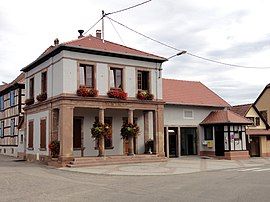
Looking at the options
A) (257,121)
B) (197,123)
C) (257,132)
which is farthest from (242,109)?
(197,123)

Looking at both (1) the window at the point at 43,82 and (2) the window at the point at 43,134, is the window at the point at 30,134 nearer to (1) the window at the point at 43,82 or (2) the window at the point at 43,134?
(2) the window at the point at 43,134

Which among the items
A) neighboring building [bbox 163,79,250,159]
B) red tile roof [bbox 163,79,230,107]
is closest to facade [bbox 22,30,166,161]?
neighboring building [bbox 163,79,250,159]

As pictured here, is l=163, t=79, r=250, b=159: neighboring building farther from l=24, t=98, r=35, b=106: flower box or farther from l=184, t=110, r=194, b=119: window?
l=24, t=98, r=35, b=106: flower box

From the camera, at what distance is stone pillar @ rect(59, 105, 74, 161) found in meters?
23.4

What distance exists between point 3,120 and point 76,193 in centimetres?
3019

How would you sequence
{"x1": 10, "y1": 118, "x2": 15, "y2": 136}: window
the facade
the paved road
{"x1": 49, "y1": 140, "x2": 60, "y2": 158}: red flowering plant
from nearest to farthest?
1. the paved road
2. {"x1": 49, "y1": 140, "x2": 60, "y2": 158}: red flowering plant
3. the facade
4. {"x1": 10, "y1": 118, "x2": 15, "y2": 136}: window

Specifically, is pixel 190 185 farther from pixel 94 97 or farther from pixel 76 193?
pixel 94 97

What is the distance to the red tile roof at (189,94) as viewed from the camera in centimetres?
3294

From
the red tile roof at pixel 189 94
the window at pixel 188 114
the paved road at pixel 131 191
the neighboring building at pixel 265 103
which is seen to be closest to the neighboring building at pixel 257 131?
the red tile roof at pixel 189 94

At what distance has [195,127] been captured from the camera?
33.7m

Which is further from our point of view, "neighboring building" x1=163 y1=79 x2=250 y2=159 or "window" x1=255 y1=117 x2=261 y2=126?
"window" x1=255 y1=117 x2=261 y2=126

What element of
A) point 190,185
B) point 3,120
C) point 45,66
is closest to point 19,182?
point 190,185

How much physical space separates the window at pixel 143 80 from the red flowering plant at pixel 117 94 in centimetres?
206

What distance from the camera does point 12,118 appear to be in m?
37.3
